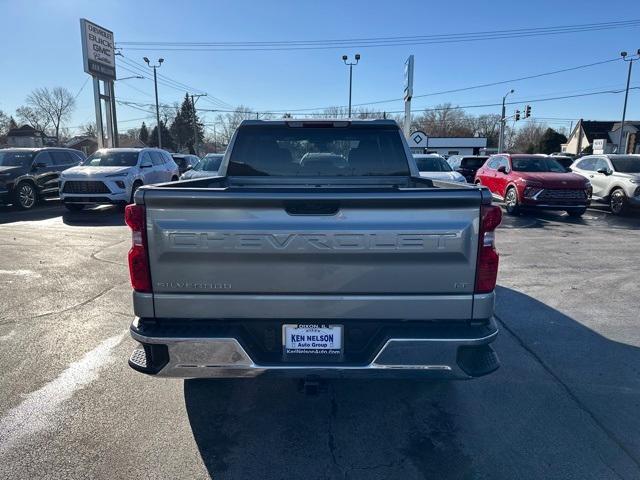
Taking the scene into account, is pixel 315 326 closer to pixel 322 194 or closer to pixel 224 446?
pixel 322 194

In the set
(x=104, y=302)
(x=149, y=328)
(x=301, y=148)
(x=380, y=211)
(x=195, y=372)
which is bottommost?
(x=104, y=302)

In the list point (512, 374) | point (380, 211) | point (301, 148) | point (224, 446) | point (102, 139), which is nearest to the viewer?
point (380, 211)

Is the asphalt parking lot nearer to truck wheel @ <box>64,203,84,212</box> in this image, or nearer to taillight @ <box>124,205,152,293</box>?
taillight @ <box>124,205,152,293</box>

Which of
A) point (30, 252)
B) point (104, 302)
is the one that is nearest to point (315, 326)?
point (104, 302)

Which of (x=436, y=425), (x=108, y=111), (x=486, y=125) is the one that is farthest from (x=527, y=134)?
(x=436, y=425)

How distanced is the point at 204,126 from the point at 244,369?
88715 millimetres

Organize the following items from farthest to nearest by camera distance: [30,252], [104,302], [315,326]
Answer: [30,252] < [104,302] < [315,326]

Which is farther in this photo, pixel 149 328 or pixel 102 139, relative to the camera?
pixel 102 139

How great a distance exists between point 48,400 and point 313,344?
2289 mm

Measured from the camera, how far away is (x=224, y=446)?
2.83 meters

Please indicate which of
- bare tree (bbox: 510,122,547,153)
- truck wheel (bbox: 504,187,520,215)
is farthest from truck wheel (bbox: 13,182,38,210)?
bare tree (bbox: 510,122,547,153)

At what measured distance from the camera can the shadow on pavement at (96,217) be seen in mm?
11617

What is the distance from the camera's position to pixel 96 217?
12.7 metres

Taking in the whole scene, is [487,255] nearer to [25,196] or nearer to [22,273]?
[22,273]
